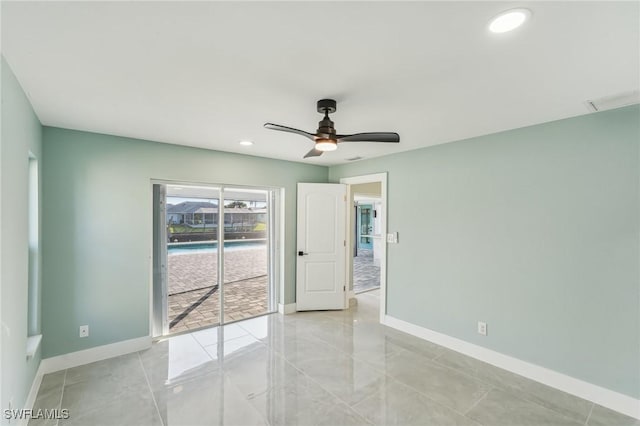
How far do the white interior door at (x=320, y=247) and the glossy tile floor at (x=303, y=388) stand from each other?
45.1 inches

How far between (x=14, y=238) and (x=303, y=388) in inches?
94.8

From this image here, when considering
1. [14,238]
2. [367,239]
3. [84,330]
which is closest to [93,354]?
[84,330]

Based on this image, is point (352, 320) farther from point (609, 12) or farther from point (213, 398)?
point (609, 12)

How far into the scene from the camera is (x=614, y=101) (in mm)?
2188

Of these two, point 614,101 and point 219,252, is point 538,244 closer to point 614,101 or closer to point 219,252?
point 614,101

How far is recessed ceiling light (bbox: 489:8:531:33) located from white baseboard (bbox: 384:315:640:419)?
2935mm

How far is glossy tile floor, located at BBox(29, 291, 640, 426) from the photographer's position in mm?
2227

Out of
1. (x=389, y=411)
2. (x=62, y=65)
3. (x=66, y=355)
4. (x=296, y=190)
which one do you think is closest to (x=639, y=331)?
(x=389, y=411)

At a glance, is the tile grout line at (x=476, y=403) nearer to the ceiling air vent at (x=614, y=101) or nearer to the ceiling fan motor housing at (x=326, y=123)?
the ceiling fan motor housing at (x=326, y=123)

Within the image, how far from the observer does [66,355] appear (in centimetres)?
293

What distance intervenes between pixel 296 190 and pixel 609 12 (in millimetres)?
3902

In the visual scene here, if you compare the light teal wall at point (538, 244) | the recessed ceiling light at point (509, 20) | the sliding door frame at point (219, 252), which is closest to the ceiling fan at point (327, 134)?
the recessed ceiling light at point (509, 20)

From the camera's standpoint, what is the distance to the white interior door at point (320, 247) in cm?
472

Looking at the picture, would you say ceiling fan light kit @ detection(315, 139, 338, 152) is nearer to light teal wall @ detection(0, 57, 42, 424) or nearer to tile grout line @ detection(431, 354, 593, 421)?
light teal wall @ detection(0, 57, 42, 424)
